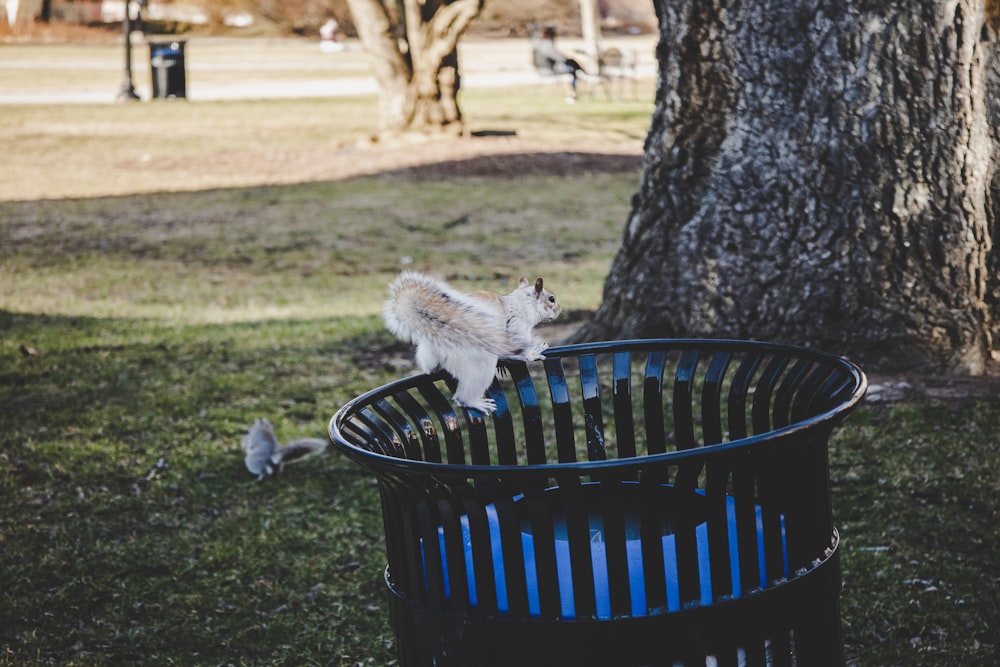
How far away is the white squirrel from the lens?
442 cm

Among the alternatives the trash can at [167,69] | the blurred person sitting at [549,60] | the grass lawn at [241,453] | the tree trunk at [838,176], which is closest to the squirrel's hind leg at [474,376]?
the grass lawn at [241,453]

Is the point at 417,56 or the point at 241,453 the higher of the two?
the point at 417,56

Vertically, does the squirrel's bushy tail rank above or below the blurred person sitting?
below

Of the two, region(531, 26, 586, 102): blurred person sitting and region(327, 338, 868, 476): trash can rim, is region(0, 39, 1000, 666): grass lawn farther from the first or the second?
region(531, 26, 586, 102): blurred person sitting

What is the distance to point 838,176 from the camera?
4.54 meters

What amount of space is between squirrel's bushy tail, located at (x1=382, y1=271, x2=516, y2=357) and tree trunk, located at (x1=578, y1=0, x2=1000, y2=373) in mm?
2745

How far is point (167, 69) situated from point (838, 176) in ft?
65.5

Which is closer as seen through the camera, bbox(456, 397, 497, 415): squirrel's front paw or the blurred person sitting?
bbox(456, 397, 497, 415): squirrel's front paw

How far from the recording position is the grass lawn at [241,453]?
128 inches

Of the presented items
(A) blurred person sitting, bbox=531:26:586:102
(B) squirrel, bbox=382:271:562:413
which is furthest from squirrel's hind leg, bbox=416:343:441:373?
(A) blurred person sitting, bbox=531:26:586:102

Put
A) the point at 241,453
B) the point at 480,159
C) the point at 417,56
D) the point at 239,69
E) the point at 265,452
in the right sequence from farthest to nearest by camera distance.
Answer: the point at 239,69 < the point at 417,56 < the point at 480,159 < the point at 241,453 < the point at 265,452

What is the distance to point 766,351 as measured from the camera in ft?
7.72

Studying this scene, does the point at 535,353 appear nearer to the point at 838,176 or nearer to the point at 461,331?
the point at 461,331

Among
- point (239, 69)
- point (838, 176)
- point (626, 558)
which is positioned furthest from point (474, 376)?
point (239, 69)
